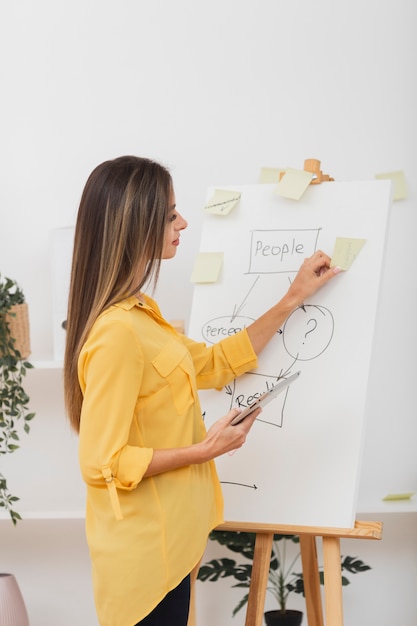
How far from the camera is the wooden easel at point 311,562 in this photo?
183 centimetres

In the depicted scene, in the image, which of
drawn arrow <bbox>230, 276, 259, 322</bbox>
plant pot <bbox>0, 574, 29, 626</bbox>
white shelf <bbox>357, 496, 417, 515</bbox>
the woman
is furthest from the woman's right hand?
plant pot <bbox>0, 574, 29, 626</bbox>

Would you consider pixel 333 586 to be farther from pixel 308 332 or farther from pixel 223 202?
pixel 223 202

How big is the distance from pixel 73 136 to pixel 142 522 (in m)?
1.58

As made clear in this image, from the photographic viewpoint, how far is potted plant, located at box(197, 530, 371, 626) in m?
2.53

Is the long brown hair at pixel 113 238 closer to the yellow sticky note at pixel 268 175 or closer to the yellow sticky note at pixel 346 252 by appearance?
the yellow sticky note at pixel 346 252

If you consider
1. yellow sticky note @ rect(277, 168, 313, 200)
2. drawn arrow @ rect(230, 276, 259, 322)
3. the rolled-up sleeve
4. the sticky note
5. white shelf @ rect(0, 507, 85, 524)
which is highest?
yellow sticky note @ rect(277, 168, 313, 200)

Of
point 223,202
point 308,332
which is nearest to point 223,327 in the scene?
point 308,332

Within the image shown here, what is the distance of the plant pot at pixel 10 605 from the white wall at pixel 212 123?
0.28m

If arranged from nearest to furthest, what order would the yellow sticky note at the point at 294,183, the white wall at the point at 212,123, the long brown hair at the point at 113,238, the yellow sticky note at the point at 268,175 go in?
the long brown hair at the point at 113,238 → the yellow sticky note at the point at 294,183 → the yellow sticky note at the point at 268,175 → the white wall at the point at 212,123

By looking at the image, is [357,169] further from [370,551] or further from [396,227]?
[370,551]

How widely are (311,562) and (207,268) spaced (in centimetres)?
86

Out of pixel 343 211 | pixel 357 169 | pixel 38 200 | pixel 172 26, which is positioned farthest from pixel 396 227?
pixel 38 200

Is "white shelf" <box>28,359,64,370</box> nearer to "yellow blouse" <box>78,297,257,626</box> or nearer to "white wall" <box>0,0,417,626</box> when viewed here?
"white wall" <box>0,0,417,626</box>

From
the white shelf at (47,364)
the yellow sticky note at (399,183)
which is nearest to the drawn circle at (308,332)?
the yellow sticky note at (399,183)
